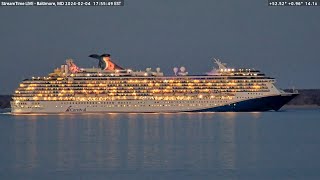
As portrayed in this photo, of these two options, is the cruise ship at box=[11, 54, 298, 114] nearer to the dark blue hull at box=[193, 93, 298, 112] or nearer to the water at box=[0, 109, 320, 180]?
the dark blue hull at box=[193, 93, 298, 112]

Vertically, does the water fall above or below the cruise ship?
below

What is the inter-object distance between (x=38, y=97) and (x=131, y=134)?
38863mm

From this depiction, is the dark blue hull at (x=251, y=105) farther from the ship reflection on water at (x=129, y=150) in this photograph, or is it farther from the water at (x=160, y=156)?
the water at (x=160, y=156)

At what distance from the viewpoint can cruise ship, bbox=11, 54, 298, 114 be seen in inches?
3681

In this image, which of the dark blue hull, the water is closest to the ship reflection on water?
the water

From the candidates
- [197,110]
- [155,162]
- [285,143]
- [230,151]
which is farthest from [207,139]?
[197,110]

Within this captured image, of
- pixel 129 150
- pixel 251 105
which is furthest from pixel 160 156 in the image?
pixel 251 105

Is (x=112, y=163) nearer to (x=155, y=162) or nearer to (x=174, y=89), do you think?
(x=155, y=162)

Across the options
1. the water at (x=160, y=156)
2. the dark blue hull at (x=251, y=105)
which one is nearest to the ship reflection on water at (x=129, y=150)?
the water at (x=160, y=156)

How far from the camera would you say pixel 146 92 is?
313 feet

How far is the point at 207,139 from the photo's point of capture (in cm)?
5194

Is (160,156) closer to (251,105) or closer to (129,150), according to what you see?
(129,150)

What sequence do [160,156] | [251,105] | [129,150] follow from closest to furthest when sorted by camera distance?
[160,156], [129,150], [251,105]

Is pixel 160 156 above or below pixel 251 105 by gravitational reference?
below
